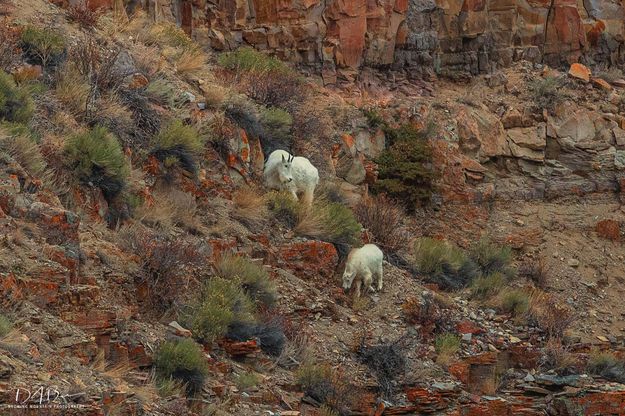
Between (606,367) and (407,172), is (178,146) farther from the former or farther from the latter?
(606,367)

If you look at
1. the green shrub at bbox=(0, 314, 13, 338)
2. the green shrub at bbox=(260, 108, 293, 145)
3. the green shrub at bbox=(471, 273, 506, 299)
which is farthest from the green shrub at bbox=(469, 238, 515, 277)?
the green shrub at bbox=(0, 314, 13, 338)

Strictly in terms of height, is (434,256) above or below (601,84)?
below

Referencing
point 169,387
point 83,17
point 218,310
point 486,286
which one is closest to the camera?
point 169,387

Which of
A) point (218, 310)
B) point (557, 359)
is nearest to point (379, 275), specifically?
point (557, 359)

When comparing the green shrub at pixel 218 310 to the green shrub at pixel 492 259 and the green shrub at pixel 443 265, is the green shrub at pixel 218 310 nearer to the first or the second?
the green shrub at pixel 443 265

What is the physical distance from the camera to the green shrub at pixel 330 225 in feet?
81.8

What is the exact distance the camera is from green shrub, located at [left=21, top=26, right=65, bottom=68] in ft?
81.1

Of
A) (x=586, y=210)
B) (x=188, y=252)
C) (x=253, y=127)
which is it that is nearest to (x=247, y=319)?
(x=188, y=252)

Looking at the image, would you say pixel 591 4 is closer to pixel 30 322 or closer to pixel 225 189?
pixel 225 189

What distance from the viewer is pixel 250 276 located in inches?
870

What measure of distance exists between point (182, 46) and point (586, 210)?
32.6 ft

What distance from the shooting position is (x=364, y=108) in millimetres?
31625

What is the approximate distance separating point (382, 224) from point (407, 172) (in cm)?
289

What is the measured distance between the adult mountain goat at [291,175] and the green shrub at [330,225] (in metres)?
0.36
